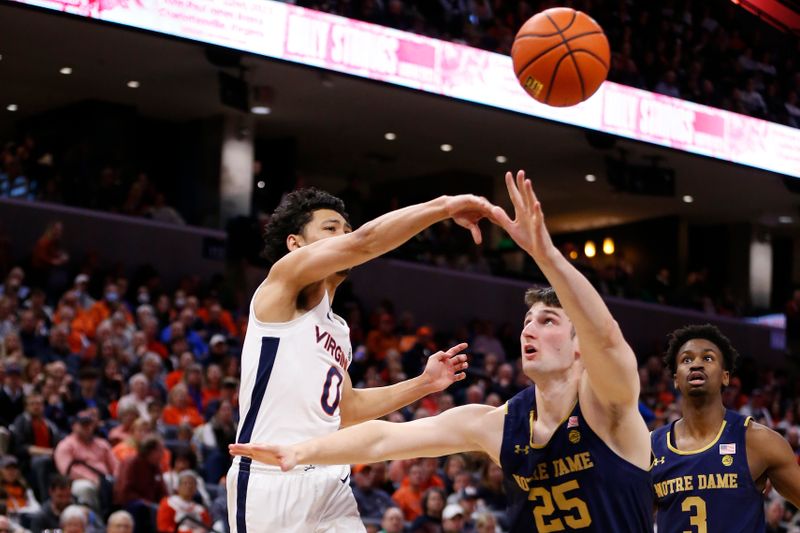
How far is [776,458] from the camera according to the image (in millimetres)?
5852

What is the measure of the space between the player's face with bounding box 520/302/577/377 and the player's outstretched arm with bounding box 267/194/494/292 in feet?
1.26

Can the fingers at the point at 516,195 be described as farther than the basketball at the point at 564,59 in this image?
No

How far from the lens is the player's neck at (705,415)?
6.07 meters

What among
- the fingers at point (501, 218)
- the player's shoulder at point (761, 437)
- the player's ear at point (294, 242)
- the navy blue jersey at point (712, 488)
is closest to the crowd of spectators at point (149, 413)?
the player's ear at point (294, 242)

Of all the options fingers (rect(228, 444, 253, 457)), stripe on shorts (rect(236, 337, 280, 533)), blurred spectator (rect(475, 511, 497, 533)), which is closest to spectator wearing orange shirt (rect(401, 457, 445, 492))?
blurred spectator (rect(475, 511, 497, 533))

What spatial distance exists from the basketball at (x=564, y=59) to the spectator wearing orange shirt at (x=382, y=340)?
9183 millimetres

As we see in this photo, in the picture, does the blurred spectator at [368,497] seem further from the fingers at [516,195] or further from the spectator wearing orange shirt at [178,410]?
the fingers at [516,195]

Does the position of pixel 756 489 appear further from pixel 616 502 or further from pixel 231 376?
pixel 231 376

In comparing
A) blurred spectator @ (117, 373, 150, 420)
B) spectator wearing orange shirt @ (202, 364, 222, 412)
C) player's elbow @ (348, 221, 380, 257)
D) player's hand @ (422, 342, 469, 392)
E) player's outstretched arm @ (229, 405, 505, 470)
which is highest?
player's elbow @ (348, 221, 380, 257)

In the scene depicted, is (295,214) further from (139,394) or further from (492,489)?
(492,489)

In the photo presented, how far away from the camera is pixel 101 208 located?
1703 cm

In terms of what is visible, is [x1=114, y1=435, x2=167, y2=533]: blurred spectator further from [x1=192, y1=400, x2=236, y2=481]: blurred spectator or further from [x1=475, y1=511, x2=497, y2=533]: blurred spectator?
[x1=475, y1=511, x2=497, y2=533]: blurred spectator

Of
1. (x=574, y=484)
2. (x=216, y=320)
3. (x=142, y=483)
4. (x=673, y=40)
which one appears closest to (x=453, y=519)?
(x=142, y=483)

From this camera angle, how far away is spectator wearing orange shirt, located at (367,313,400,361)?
15.7 metres
